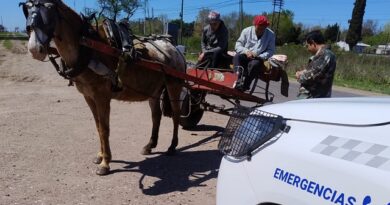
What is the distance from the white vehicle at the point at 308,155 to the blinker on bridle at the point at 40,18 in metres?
2.98

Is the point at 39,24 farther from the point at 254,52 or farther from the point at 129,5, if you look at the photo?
the point at 129,5

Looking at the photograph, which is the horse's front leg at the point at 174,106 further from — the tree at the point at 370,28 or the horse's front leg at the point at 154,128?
the tree at the point at 370,28

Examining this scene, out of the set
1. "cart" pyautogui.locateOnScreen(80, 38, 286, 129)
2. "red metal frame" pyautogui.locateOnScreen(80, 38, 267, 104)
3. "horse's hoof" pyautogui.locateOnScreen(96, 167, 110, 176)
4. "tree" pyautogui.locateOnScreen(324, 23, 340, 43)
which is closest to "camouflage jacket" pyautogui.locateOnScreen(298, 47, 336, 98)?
"cart" pyautogui.locateOnScreen(80, 38, 286, 129)

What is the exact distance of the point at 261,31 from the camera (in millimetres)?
7551

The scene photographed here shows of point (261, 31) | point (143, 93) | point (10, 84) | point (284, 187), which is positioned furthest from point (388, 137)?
point (10, 84)

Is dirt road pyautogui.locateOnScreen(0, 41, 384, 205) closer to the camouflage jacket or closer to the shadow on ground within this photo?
the shadow on ground

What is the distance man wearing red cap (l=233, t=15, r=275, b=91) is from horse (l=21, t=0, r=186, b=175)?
3.07ft

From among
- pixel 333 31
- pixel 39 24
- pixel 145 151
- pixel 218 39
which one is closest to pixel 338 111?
pixel 39 24

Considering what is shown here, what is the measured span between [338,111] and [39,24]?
3754mm

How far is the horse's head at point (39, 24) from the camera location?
16.8ft

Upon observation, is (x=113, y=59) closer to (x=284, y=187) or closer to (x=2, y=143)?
(x=2, y=143)

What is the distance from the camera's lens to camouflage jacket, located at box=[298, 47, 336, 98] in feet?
18.8

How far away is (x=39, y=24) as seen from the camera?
512 cm

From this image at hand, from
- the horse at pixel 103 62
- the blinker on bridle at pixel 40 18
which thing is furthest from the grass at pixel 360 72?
the blinker on bridle at pixel 40 18
